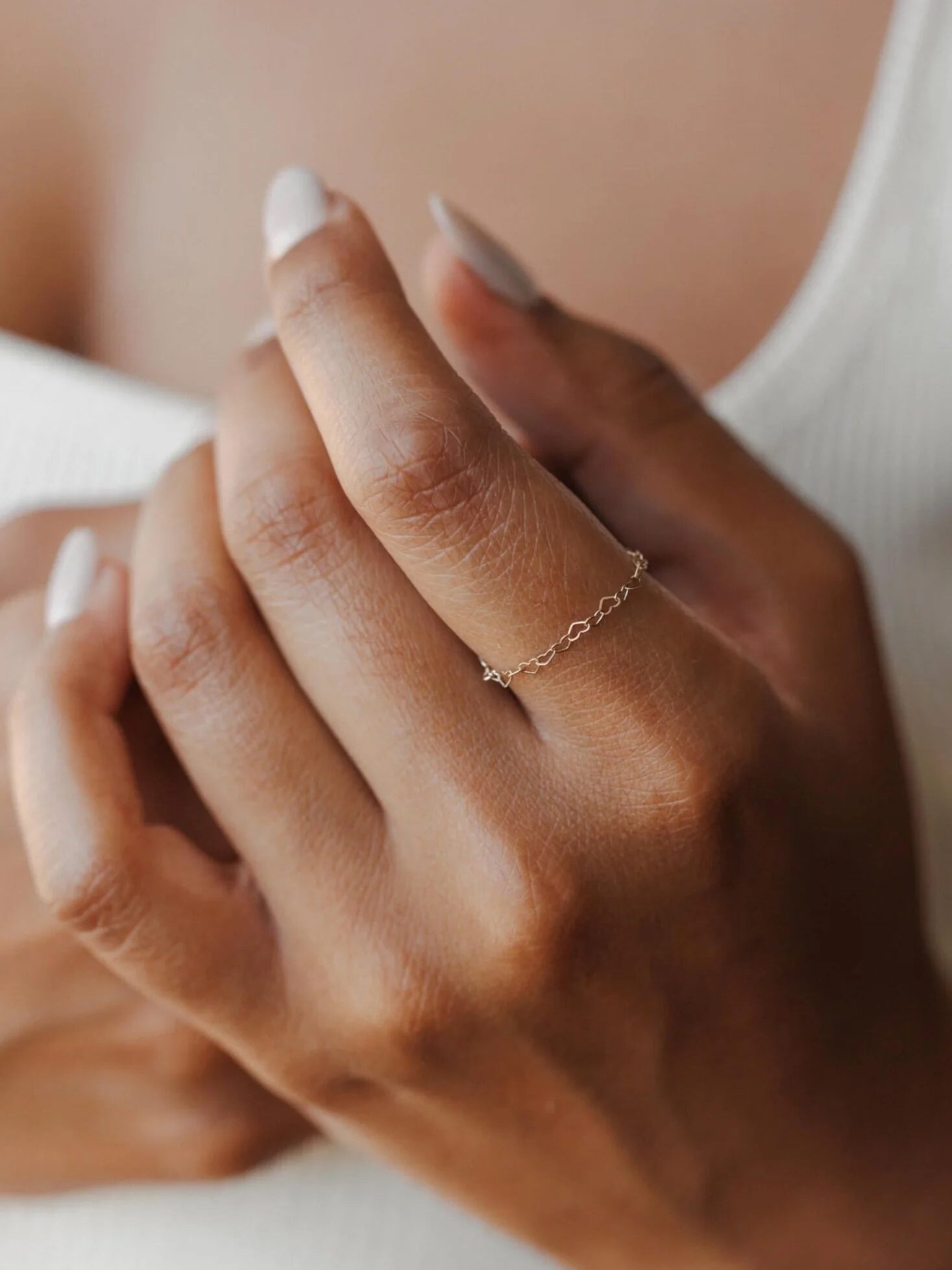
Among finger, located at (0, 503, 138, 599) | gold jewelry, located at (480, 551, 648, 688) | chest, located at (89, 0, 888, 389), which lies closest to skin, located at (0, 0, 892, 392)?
chest, located at (89, 0, 888, 389)

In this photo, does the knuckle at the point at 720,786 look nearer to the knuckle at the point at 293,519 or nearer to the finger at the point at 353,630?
the finger at the point at 353,630

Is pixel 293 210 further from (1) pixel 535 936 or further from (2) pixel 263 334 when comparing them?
(1) pixel 535 936

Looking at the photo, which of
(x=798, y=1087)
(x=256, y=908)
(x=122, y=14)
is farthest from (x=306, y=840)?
(x=122, y=14)

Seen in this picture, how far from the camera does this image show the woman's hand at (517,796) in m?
0.51

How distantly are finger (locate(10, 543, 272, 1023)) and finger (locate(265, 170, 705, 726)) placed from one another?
0.22 m

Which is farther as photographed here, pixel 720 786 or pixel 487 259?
pixel 487 259

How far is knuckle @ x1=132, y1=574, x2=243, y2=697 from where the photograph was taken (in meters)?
0.61

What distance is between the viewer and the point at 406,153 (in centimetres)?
105

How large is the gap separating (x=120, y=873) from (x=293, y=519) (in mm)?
220

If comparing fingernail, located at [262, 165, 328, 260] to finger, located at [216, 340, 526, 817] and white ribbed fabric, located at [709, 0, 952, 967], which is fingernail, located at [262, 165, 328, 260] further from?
white ribbed fabric, located at [709, 0, 952, 967]

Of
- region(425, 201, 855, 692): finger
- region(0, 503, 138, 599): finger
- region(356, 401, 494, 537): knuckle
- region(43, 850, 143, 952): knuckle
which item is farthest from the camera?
region(0, 503, 138, 599): finger

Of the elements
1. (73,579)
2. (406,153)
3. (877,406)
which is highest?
(406,153)

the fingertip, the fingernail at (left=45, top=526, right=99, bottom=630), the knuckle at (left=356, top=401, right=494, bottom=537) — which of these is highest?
the fingernail at (left=45, top=526, right=99, bottom=630)

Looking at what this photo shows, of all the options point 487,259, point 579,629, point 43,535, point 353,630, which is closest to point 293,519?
point 353,630
